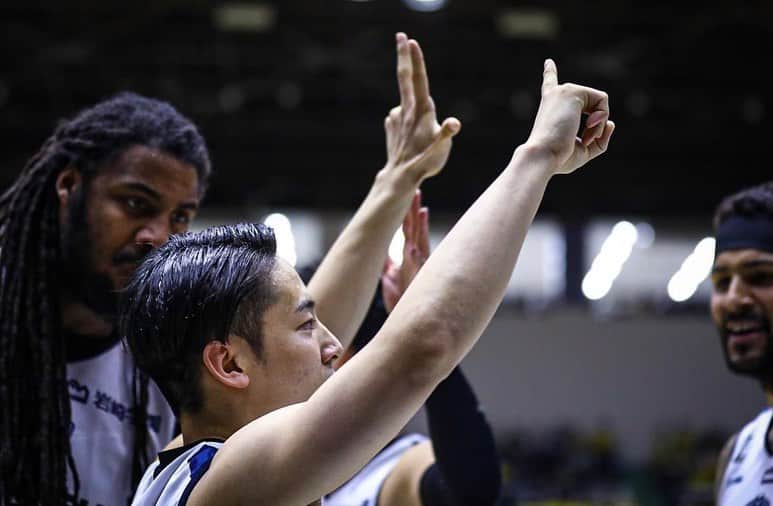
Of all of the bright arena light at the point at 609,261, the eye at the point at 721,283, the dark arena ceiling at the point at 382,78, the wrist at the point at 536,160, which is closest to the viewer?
the wrist at the point at 536,160

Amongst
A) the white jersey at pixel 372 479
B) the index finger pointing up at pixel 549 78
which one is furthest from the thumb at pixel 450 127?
the white jersey at pixel 372 479

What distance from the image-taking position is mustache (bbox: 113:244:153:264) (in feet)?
6.31

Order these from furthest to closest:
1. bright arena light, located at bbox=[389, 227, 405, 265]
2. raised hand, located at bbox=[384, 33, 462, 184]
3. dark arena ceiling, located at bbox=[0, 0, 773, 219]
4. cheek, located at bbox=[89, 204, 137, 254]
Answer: dark arena ceiling, located at bbox=[0, 0, 773, 219]
bright arena light, located at bbox=[389, 227, 405, 265]
raised hand, located at bbox=[384, 33, 462, 184]
cheek, located at bbox=[89, 204, 137, 254]

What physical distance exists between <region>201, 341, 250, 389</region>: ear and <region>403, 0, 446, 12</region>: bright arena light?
812 cm

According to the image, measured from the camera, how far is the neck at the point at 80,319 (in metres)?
2.01

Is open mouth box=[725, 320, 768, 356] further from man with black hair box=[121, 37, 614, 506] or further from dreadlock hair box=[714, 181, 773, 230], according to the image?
man with black hair box=[121, 37, 614, 506]

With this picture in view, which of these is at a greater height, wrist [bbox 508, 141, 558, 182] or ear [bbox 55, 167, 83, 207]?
wrist [bbox 508, 141, 558, 182]

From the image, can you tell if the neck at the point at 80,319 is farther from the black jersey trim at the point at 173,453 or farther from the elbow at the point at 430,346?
the elbow at the point at 430,346

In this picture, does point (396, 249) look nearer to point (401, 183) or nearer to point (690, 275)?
point (690, 275)

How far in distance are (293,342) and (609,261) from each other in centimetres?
1348

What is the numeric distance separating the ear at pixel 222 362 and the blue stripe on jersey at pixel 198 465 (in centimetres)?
9

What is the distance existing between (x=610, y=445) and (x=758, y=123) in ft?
15.9

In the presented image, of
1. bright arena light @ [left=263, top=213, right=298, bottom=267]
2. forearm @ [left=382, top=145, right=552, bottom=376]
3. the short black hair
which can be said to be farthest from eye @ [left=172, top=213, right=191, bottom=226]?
bright arena light @ [left=263, top=213, right=298, bottom=267]

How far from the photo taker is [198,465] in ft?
4.39
